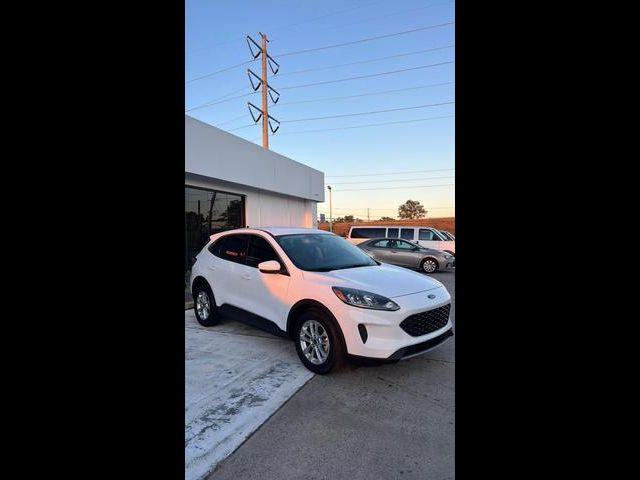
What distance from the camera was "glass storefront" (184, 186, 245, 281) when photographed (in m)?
11.2

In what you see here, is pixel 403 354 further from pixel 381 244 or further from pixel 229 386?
pixel 381 244

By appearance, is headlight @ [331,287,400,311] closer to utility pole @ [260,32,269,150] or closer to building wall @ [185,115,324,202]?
building wall @ [185,115,324,202]

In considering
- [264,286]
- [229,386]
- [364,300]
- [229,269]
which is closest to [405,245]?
[229,269]

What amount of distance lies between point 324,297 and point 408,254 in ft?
34.5

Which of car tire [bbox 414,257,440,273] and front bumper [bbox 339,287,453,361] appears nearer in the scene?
front bumper [bbox 339,287,453,361]

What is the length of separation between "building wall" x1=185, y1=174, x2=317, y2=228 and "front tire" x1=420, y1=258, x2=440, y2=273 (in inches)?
234

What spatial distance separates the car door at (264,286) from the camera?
176 inches

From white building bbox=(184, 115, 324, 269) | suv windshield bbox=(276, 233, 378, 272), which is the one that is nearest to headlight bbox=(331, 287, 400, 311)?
suv windshield bbox=(276, 233, 378, 272)

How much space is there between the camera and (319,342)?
161 inches

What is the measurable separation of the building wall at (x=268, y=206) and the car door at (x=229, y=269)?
5.30m

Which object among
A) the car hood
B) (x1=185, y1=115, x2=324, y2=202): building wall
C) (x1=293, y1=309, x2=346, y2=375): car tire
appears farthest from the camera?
(x1=185, y1=115, x2=324, y2=202): building wall
